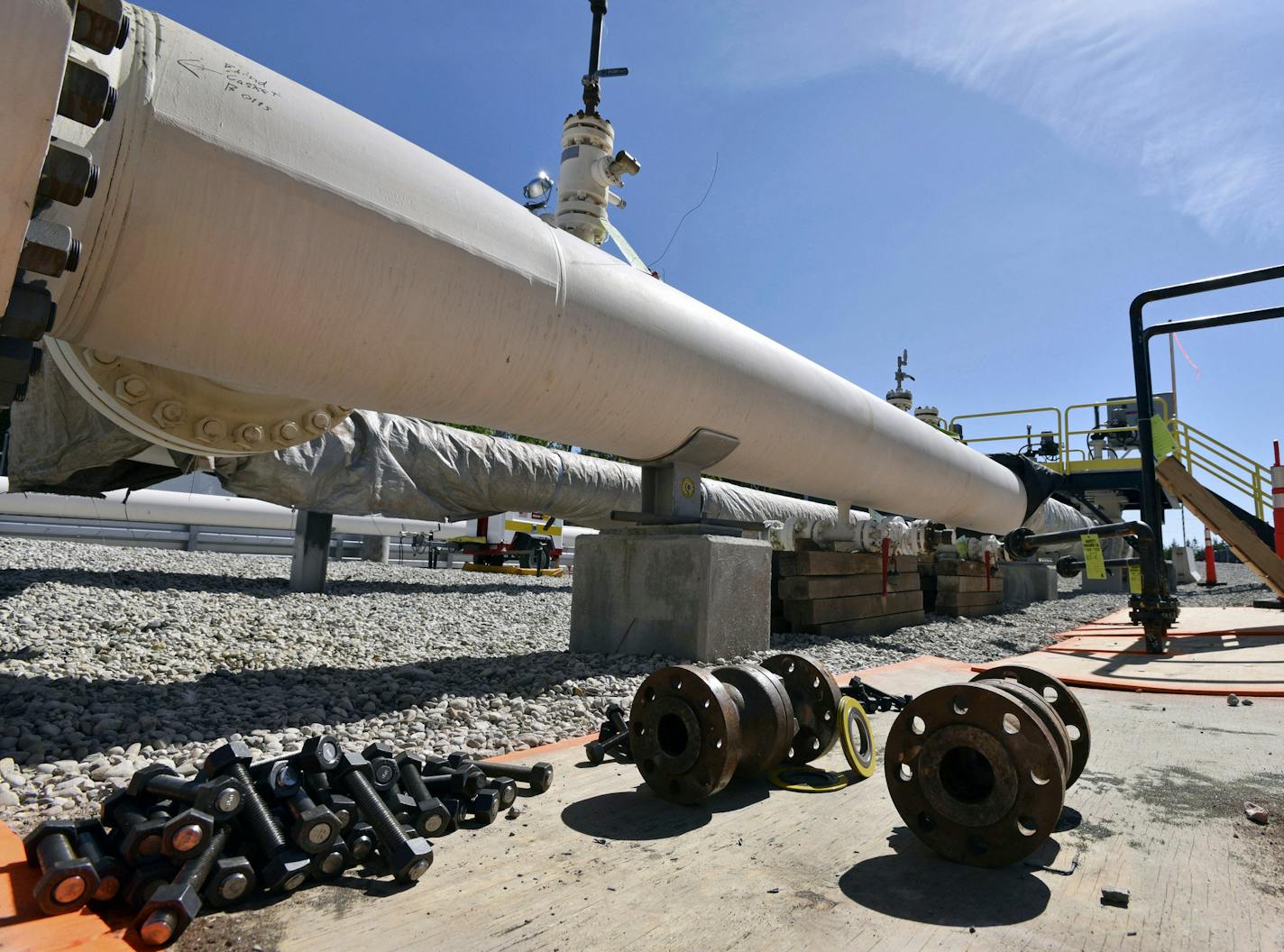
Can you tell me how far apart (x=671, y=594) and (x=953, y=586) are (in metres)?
5.61

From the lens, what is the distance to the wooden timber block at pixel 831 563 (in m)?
6.22

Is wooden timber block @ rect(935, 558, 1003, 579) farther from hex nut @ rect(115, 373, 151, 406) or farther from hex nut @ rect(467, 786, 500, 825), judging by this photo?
hex nut @ rect(115, 373, 151, 406)

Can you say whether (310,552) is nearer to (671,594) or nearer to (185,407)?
(185,407)

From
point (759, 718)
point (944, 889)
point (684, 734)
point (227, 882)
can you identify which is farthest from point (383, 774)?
point (944, 889)

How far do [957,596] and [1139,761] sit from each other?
6362mm

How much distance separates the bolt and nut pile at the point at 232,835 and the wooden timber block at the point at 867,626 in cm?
464

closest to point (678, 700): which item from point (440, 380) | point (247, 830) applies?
point (247, 830)

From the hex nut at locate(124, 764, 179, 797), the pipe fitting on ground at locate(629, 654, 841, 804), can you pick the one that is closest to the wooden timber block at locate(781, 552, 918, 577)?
the pipe fitting on ground at locate(629, 654, 841, 804)

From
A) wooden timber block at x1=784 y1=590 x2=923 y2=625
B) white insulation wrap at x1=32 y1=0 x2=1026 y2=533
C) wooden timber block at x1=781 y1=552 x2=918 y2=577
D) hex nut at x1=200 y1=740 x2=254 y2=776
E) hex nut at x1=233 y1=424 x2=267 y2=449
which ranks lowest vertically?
hex nut at x1=200 y1=740 x2=254 y2=776

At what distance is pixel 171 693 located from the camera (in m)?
3.17

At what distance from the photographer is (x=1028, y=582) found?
12.1 m

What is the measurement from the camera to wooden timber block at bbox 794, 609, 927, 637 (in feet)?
20.5

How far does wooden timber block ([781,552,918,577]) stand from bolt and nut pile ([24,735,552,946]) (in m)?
4.54

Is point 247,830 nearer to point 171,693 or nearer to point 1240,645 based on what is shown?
point 171,693
